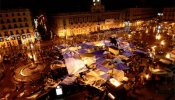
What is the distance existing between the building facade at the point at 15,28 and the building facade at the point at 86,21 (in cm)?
1091

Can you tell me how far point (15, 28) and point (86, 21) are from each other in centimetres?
2974

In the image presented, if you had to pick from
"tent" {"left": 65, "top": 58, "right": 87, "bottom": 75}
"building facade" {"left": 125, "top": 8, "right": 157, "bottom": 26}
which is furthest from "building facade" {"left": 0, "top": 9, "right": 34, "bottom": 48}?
"building facade" {"left": 125, "top": 8, "right": 157, "bottom": 26}

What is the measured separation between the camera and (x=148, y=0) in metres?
106

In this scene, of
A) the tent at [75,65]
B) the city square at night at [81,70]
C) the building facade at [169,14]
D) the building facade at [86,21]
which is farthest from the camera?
the building facade at [169,14]

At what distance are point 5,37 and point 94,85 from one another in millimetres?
44754

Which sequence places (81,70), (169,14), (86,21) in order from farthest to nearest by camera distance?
(169,14) < (86,21) < (81,70)

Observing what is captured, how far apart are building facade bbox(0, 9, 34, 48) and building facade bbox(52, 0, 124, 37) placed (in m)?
10.9

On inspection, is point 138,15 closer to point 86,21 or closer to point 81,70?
point 86,21

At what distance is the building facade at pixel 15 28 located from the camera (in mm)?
53812

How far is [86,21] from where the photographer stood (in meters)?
68.9

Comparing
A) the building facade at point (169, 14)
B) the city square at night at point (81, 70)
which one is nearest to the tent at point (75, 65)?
the city square at night at point (81, 70)

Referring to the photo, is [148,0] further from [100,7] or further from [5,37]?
[5,37]

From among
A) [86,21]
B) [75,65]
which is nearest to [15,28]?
[86,21]

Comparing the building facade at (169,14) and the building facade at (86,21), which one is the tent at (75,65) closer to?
the building facade at (86,21)
